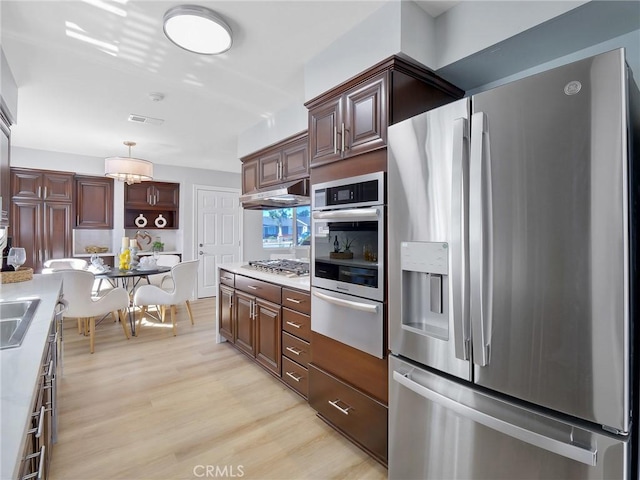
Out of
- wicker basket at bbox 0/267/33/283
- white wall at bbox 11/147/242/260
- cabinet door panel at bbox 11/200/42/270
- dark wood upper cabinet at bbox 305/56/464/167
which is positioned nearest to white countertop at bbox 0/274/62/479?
wicker basket at bbox 0/267/33/283

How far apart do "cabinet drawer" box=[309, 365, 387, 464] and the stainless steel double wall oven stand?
291 millimetres

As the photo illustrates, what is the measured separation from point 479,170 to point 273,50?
1725 millimetres

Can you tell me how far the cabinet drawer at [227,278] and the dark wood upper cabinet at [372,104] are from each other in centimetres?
178

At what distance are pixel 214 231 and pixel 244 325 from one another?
350 cm

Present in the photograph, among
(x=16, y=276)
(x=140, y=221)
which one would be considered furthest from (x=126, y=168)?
(x=140, y=221)

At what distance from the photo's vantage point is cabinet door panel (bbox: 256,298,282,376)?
105 inches

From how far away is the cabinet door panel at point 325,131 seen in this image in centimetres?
202

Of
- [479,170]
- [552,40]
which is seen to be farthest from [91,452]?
[552,40]

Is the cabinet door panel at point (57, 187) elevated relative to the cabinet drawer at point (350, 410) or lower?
elevated

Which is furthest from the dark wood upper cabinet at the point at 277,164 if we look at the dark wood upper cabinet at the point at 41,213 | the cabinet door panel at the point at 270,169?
the dark wood upper cabinet at the point at 41,213

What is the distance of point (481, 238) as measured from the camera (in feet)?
3.79

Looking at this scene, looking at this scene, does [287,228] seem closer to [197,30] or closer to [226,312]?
[226,312]

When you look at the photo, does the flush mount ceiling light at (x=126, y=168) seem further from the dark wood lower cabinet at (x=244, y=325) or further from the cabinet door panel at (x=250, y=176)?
the dark wood lower cabinet at (x=244, y=325)

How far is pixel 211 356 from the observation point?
10.9ft
